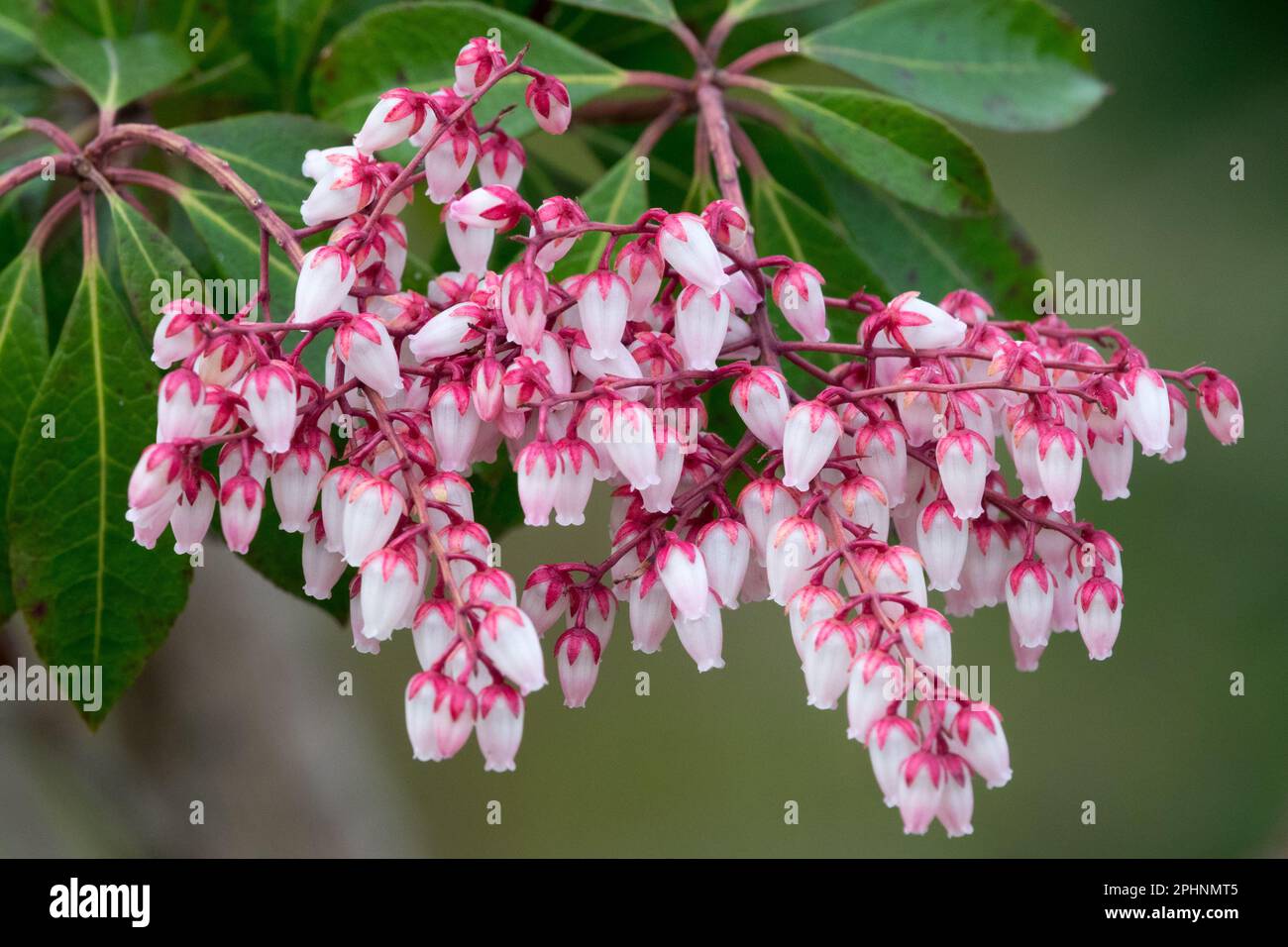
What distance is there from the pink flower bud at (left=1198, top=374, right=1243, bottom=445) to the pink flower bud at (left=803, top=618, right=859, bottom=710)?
427 millimetres

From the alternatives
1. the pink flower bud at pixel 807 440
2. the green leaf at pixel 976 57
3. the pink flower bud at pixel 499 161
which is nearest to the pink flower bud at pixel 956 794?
the pink flower bud at pixel 807 440

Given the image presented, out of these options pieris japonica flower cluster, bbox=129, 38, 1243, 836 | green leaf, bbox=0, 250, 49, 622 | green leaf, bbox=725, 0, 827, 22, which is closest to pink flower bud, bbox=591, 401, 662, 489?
pieris japonica flower cluster, bbox=129, 38, 1243, 836

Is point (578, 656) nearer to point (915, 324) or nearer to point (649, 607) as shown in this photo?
point (649, 607)

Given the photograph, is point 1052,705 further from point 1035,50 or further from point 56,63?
point 56,63

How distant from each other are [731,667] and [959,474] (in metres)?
3.28

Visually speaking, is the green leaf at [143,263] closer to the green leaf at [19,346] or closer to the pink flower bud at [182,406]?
the green leaf at [19,346]

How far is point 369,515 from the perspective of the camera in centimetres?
92

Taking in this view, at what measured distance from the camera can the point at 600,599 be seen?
3.43 feet

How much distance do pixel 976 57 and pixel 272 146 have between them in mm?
859

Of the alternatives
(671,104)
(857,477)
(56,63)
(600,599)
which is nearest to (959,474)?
(857,477)

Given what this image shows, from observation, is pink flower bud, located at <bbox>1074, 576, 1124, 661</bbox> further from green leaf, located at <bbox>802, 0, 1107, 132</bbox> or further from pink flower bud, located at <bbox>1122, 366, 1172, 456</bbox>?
green leaf, located at <bbox>802, 0, 1107, 132</bbox>

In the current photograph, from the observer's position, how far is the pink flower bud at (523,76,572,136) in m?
1.15

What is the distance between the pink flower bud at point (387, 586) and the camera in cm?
90

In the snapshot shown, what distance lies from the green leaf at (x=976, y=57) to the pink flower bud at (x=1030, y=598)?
76 centimetres
